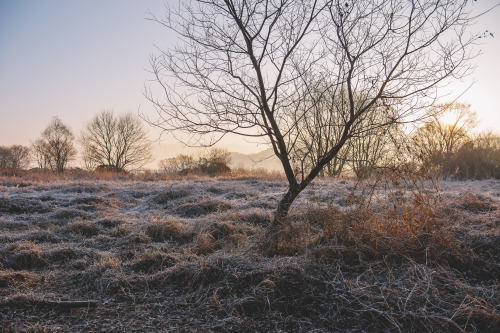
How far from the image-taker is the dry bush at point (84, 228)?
5.27 meters

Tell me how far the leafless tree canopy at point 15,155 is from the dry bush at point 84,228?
45350mm

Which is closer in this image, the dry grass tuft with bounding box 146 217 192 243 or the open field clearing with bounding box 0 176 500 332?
the open field clearing with bounding box 0 176 500 332

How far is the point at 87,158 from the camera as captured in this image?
36406mm

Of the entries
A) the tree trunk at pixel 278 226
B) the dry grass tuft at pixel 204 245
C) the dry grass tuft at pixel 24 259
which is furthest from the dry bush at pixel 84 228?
the tree trunk at pixel 278 226

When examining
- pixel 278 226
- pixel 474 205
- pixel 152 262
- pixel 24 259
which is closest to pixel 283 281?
pixel 278 226

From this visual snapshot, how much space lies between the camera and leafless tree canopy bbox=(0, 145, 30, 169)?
139 feet

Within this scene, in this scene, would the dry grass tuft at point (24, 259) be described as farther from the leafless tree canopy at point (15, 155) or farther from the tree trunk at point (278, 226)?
the leafless tree canopy at point (15, 155)

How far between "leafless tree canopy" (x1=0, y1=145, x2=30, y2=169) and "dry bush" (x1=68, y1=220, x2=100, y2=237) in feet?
149

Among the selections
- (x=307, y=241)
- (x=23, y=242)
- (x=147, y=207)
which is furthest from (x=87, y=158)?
(x=307, y=241)

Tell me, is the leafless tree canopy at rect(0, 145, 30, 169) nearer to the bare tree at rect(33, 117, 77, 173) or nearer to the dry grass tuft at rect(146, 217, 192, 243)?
the bare tree at rect(33, 117, 77, 173)

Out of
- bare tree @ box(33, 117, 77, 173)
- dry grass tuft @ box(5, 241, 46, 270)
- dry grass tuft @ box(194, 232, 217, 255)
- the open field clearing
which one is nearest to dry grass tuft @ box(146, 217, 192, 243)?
the open field clearing

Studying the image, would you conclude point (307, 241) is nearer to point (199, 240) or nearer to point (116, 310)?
point (199, 240)

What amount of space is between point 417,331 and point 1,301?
10.5 feet

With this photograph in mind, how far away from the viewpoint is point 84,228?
17.6 feet
